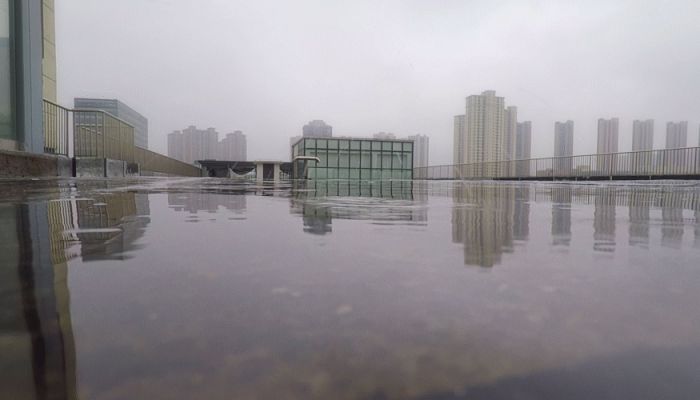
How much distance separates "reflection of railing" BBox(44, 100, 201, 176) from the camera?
9.83 metres

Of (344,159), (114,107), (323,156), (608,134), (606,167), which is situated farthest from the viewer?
(114,107)

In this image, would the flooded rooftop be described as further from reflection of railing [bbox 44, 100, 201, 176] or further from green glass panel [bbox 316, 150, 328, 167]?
green glass panel [bbox 316, 150, 328, 167]

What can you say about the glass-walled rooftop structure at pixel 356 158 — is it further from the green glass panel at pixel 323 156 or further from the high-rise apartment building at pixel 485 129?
the high-rise apartment building at pixel 485 129

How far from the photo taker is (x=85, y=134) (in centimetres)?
1103

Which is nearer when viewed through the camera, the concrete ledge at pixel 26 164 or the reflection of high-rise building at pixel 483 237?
the reflection of high-rise building at pixel 483 237

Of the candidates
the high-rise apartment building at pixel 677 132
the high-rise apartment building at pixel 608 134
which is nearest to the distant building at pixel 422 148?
the high-rise apartment building at pixel 608 134

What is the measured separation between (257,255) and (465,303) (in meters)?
0.73

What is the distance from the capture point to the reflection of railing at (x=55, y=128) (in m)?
9.56

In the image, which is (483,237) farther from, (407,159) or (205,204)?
(407,159)

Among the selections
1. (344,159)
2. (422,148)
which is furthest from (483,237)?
(422,148)

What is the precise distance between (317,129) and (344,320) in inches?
2967

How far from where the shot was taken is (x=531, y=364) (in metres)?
0.58

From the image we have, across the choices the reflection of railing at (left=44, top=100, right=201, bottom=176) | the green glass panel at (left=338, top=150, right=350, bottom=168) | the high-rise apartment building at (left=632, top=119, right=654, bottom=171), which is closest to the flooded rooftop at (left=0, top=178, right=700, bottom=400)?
the reflection of railing at (left=44, top=100, right=201, bottom=176)

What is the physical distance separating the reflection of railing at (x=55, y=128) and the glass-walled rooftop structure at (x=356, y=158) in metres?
17.7
